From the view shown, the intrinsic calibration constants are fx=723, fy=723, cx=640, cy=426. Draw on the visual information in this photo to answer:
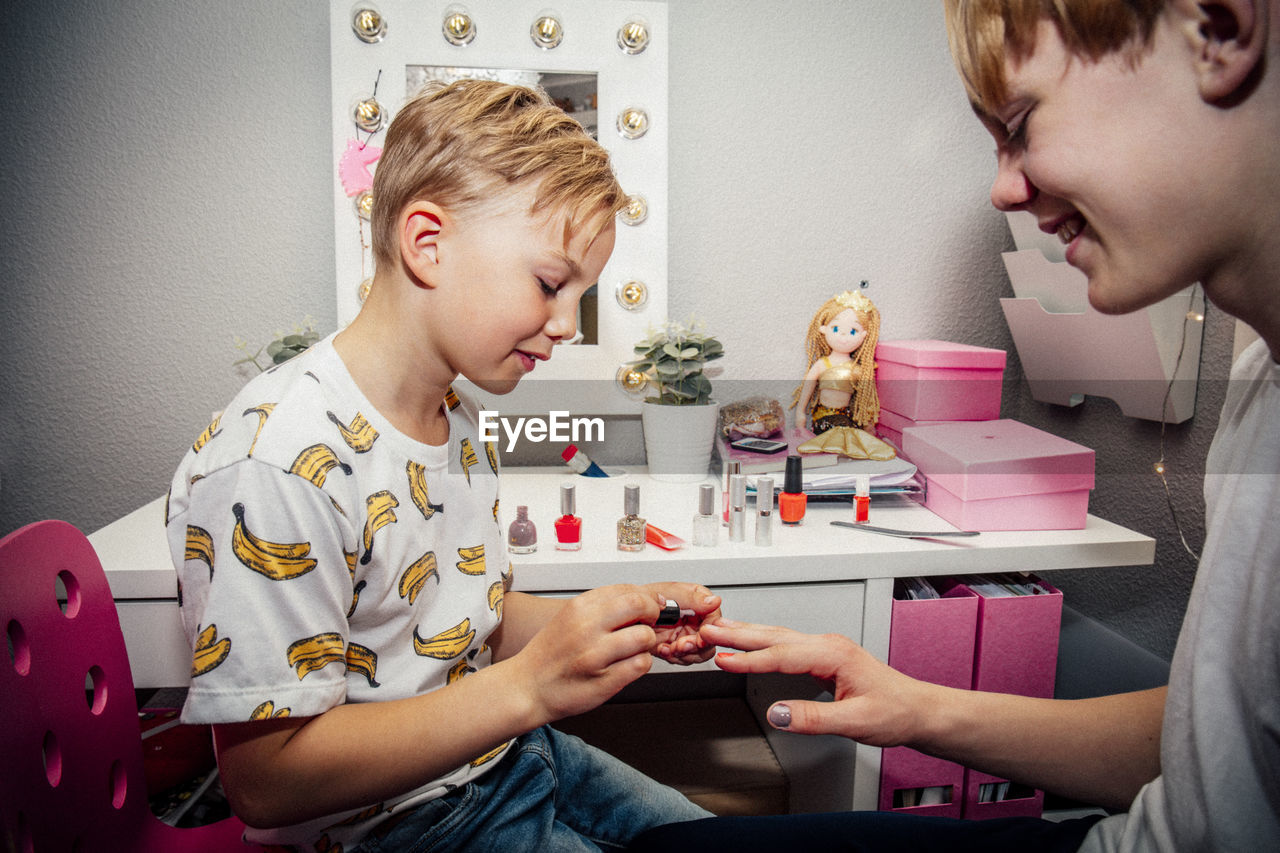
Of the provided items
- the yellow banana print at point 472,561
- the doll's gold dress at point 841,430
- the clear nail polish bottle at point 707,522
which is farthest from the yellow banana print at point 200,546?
the doll's gold dress at point 841,430

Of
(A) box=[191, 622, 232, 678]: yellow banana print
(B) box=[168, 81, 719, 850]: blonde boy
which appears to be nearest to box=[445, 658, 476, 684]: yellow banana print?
(B) box=[168, 81, 719, 850]: blonde boy

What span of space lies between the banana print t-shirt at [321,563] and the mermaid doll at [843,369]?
2.39 ft

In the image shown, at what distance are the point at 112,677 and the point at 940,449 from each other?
966 millimetres

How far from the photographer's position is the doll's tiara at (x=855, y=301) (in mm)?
1218

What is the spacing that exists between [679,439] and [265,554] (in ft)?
2.37

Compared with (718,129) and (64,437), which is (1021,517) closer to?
(718,129)

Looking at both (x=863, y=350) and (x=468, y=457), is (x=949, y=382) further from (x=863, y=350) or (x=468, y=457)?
(x=468, y=457)

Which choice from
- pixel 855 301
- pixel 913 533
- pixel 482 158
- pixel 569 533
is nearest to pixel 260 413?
pixel 482 158

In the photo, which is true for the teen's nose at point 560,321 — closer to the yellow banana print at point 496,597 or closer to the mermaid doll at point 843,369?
the yellow banana print at point 496,597

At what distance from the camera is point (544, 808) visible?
66 cm

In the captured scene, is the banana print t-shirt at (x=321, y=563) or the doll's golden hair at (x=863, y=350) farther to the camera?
the doll's golden hair at (x=863, y=350)

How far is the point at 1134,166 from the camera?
424 millimetres

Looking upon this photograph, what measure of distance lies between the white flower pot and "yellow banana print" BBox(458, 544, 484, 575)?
494 mm

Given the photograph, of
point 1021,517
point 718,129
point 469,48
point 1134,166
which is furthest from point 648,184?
point 1134,166
